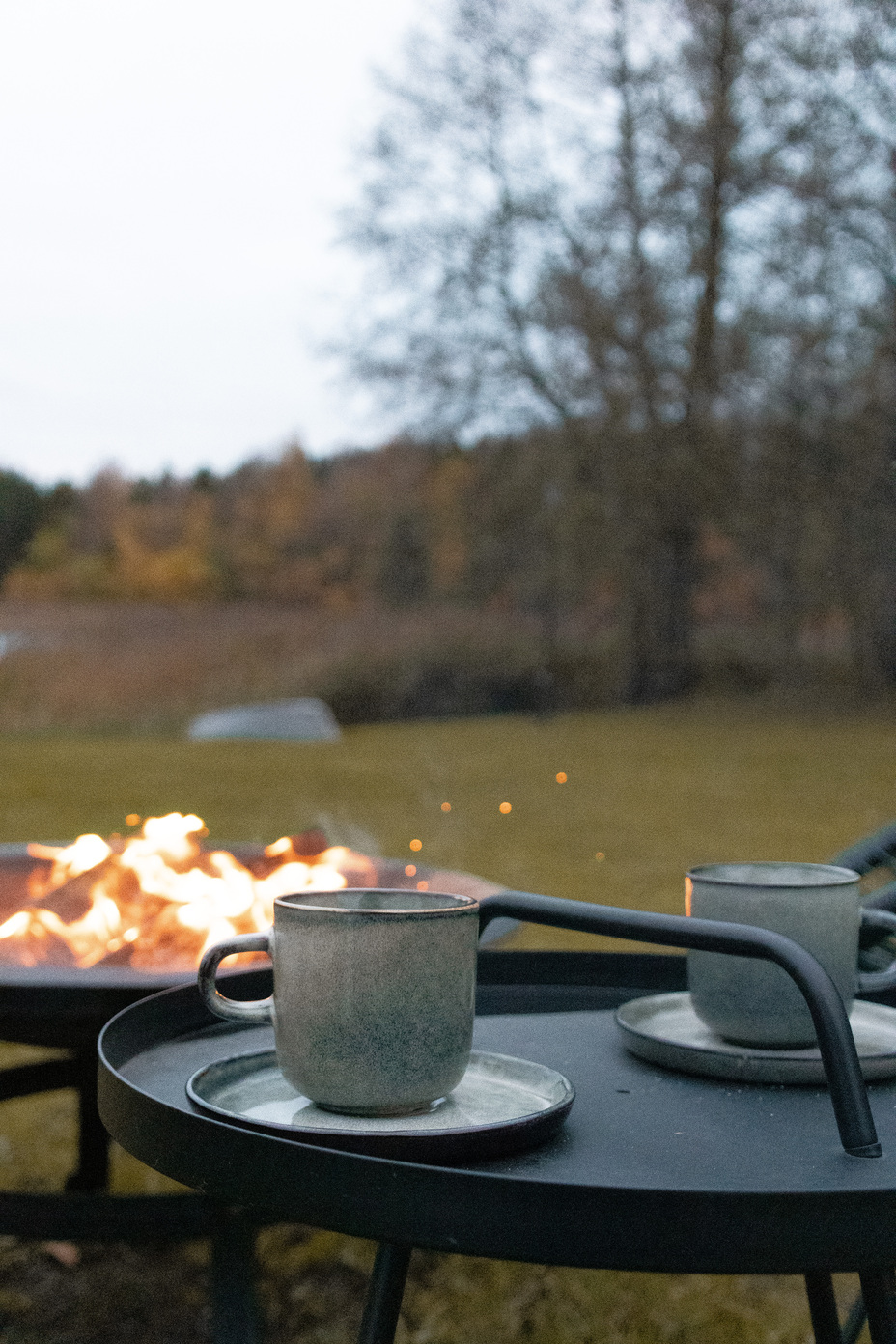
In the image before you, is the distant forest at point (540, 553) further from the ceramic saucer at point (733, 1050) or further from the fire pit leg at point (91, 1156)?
the ceramic saucer at point (733, 1050)

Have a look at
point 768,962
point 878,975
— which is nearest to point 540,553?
point 878,975

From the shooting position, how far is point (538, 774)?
730cm

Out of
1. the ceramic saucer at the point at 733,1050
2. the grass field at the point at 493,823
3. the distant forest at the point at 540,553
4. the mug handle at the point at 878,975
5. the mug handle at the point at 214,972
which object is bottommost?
the grass field at the point at 493,823

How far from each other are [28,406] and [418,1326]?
6.03 m

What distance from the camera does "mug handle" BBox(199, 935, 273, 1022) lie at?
634 mm

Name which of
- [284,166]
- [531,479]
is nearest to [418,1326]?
[284,166]

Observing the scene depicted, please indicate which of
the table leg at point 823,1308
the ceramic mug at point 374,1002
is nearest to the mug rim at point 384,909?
the ceramic mug at point 374,1002

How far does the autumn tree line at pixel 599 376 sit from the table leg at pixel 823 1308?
15.8ft

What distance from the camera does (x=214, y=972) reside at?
64cm

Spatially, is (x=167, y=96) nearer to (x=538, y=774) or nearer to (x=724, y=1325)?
(x=538, y=774)

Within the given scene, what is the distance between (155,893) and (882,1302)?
34.6 inches

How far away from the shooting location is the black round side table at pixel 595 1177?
49 cm

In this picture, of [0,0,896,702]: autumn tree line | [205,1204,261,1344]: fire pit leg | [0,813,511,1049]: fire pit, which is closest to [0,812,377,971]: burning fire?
[0,813,511,1049]: fire pit

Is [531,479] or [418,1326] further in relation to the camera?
[531,479]
